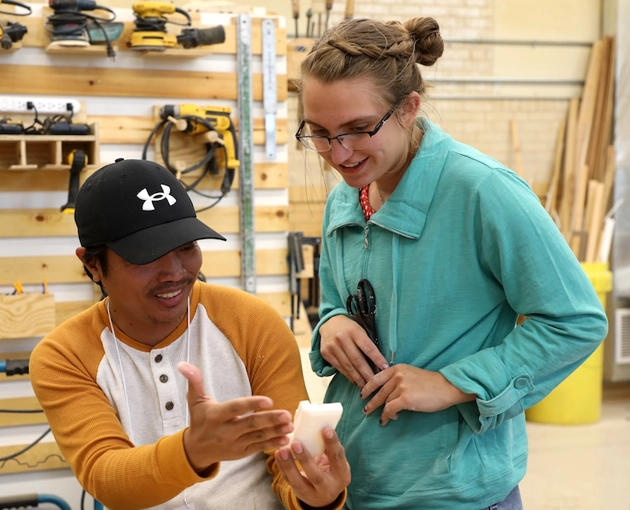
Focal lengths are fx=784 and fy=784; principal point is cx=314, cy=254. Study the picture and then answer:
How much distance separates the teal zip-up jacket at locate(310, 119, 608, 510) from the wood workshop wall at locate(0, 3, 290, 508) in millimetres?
2218

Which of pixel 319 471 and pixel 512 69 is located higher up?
pixel 512 69

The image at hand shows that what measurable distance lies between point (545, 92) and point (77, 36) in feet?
12.8

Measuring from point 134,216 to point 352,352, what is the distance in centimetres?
49

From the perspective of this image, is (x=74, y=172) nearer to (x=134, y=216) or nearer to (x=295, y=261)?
(x=295, y=261)

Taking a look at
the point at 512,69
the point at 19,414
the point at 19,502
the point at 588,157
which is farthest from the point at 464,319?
the point at 512,69

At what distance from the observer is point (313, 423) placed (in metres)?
1.30

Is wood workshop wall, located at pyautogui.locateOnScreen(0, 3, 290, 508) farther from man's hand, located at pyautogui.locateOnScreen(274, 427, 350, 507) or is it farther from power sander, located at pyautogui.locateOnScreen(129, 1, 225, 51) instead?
man's hand, located at pyautogui.locateOnScreen(274, 427, 350, 507)

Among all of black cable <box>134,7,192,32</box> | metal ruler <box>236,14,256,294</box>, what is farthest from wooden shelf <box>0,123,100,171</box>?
metal ruler <box>236,14,256,294</box>

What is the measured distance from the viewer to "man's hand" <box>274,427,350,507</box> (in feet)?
4.33

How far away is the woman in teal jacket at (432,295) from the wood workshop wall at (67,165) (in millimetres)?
2188

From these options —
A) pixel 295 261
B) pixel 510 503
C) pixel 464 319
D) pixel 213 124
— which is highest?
pixel 213 124

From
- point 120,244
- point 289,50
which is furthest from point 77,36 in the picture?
point 120,244

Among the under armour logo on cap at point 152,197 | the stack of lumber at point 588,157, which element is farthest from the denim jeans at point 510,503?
the stack of lumber at point 588,157

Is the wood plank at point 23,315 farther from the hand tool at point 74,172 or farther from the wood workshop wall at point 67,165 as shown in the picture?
the hand tool at point 74,172
